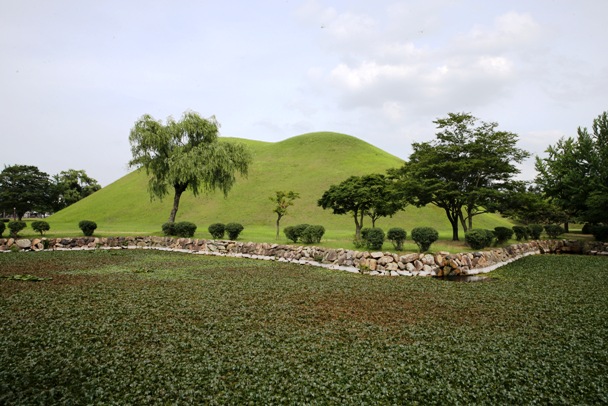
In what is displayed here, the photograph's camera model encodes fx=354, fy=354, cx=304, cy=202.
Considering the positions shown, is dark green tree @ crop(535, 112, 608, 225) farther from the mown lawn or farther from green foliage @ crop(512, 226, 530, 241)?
the mown lawn

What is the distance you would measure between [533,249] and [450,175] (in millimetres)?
9368

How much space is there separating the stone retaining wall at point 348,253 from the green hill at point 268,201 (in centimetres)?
1321

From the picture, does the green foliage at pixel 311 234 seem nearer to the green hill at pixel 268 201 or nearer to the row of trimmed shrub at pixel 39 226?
the green hill at pixel 268 201

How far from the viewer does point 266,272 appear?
1758 cm

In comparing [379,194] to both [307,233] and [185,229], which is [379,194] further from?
[185,229]

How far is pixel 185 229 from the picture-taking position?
3222 centimetres

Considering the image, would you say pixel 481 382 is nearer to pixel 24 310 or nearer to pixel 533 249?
pixel 24 310

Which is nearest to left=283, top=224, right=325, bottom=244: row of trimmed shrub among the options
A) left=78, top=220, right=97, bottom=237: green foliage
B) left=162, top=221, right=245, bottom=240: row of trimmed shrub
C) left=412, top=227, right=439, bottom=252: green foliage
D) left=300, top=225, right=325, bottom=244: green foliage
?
left=300, top=225, right=325, bottom=244: green foliage

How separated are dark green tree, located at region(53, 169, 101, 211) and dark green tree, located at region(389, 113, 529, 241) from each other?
292 ft

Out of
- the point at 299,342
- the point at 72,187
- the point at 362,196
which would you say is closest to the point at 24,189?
the point at 72,187

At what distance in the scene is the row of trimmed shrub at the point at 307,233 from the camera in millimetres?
26906

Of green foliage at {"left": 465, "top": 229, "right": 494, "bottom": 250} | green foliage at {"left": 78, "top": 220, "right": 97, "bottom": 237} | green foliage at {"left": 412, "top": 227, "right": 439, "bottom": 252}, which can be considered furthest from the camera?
green foliage at {"left": 78, "top": 220, "right": 97, "bottom": 237}

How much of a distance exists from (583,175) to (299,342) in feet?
135

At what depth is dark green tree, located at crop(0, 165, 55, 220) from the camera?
66.0m
